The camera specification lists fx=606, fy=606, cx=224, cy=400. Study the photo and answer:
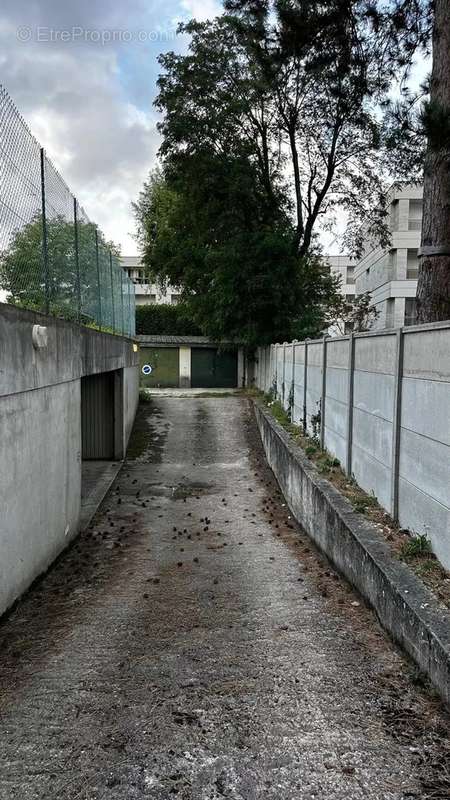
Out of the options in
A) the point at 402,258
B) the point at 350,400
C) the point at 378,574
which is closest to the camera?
the point at 378,574

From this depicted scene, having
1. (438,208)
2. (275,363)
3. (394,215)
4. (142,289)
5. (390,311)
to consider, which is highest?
(394,215)

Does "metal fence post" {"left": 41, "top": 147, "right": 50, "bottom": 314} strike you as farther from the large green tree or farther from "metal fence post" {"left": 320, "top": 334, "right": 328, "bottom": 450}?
the large green tree

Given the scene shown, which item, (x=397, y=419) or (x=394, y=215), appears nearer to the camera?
(x=397, y=419)

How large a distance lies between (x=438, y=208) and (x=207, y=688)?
6704mm

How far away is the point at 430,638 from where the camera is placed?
3004 millimetres

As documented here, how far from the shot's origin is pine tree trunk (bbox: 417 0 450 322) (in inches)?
295

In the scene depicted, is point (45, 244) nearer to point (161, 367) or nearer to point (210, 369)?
point (210, 369)

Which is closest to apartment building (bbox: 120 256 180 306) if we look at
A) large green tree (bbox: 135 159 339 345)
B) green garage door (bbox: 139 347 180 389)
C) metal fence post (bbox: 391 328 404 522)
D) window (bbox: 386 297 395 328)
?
Answer: green garage door (bbox: 139 347 180 389)

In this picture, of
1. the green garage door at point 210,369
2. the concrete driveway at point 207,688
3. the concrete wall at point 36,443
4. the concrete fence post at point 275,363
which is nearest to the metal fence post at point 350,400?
the concrete driveway at point 207,688

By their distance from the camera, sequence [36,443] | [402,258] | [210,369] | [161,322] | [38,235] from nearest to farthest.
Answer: [36,443]
[38,235]
[210,369]
[402,258]
[161,322]

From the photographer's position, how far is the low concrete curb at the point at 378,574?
3.01 meters

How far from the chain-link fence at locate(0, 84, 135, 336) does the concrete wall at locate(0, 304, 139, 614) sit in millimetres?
333

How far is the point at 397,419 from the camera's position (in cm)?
464

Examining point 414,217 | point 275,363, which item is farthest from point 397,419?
point 414,217
